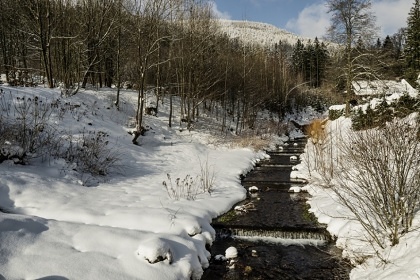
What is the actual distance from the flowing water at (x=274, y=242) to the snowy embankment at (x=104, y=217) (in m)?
0.46

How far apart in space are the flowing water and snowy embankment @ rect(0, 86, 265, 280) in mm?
458

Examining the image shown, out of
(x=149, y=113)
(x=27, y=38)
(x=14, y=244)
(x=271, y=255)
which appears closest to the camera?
(x=14, y=244)

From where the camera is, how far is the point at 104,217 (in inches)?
295

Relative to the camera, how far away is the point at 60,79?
75.5 ft

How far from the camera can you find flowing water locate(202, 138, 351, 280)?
21.9ft

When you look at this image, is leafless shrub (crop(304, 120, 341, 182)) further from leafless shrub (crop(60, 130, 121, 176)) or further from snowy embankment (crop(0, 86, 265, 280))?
leafless shrub (crop(60, 130, 121, 176))

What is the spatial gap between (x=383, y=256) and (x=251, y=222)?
3745mm

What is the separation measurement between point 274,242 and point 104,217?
4202 mm

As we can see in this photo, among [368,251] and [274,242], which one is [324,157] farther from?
[368,251]

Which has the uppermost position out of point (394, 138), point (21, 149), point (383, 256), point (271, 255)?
point (394, 138)

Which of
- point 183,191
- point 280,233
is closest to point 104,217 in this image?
point 183,191

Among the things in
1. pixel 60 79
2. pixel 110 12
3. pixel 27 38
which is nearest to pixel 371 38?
pixel 110 12

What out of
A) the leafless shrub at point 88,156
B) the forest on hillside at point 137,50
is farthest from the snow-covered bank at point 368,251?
the forest on hillside at point 137,50

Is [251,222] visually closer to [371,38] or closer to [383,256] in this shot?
[383,256]
